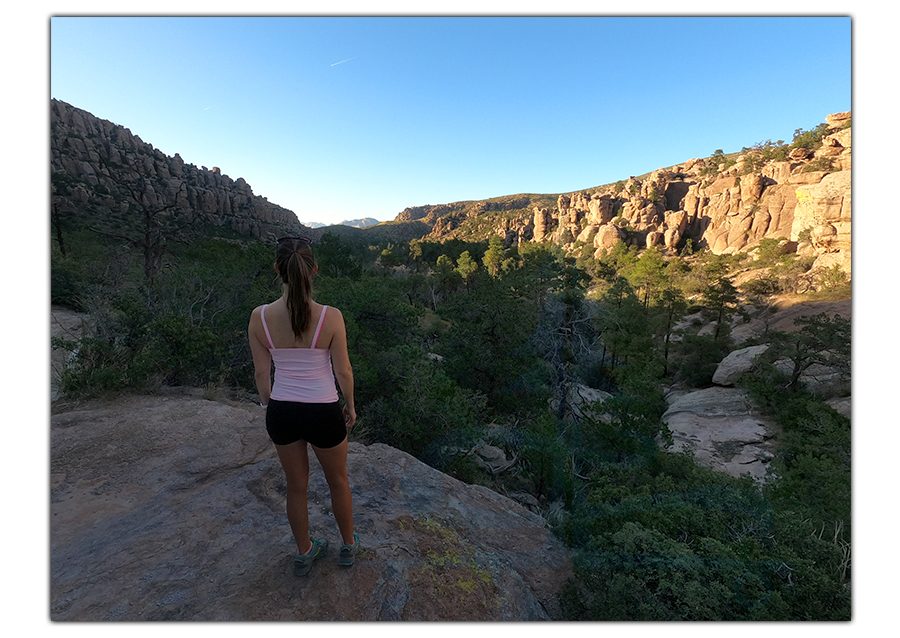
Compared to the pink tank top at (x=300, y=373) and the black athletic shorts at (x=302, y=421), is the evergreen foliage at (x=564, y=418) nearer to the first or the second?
the black athletic shorts at (x=302, y=421)

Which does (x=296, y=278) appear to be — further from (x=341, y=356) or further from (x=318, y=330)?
(x=341, y=356)

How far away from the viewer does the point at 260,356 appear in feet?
5.89

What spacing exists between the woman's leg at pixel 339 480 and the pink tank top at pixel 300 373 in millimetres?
290

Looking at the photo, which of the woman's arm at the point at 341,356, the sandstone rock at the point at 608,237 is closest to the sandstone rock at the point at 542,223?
the sandstone rock at the point at 608,237

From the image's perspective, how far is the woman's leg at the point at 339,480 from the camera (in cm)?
185

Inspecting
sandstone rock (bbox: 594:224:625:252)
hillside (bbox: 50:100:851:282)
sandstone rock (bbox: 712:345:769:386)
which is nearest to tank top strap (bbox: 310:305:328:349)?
sandstone rock (bbox: 712:345:769:386)

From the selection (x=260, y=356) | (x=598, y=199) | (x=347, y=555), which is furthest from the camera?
(x=598, y=199)

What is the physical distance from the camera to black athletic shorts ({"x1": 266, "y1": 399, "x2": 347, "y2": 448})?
1.72m

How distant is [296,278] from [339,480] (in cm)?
111

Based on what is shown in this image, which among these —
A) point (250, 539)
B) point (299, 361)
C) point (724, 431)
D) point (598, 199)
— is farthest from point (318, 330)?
point (598, 199)

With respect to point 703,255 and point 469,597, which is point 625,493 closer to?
point 469,597

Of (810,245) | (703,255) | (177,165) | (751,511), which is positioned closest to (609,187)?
(703,255)

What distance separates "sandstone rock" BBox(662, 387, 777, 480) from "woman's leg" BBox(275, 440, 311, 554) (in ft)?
27.7

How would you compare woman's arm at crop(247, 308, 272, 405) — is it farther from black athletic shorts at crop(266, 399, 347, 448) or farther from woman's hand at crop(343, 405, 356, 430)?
woman's hand at crop(343, 405, 356, 430)
